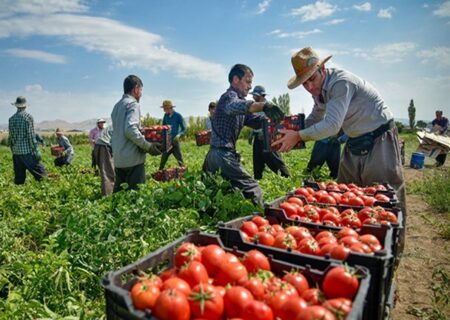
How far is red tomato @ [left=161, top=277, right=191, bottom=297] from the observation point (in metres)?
1.48

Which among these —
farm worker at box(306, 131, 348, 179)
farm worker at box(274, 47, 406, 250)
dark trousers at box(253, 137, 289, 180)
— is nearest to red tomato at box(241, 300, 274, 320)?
farm worker at box(274, 47, 406, 250)

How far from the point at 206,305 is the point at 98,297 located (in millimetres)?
2114

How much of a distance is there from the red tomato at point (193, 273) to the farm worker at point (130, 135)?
4.16 metres

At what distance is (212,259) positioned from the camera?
5.78ft

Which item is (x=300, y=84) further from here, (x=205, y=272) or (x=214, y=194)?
(x=205, y=272)

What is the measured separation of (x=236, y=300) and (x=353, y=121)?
3024mm

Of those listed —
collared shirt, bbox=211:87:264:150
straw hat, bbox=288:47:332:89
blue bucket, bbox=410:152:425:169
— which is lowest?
blue bucket, bbox=410:152:425:169

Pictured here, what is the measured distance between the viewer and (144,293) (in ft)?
4.75

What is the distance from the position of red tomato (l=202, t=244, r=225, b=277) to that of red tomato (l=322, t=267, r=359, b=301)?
19.5 inches

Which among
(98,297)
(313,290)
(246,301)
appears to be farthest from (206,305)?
(98,297)

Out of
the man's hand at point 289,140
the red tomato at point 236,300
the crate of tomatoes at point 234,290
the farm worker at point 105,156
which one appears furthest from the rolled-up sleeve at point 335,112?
the farm worker at point 105,156

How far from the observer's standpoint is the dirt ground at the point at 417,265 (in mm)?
3496

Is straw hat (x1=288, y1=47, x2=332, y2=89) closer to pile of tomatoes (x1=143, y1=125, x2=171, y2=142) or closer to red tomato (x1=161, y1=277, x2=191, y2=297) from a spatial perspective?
red tomato (x1=161, y1=277, x2=191, y2=297)

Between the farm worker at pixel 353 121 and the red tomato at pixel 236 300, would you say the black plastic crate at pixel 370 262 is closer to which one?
the red tomato at pixel 236 300
